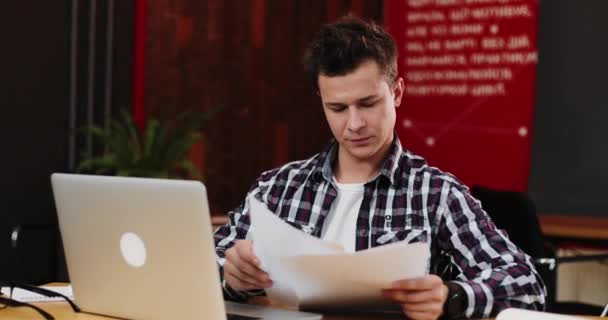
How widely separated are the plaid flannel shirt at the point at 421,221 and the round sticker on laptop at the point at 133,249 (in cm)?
39

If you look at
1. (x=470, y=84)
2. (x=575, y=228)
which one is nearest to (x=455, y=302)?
(x=575, y=228)

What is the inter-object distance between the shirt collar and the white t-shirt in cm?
5

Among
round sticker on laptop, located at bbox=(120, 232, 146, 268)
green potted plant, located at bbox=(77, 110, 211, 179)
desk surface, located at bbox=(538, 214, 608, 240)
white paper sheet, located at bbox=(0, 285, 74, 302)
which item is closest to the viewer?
round sticker on laptop, located at bbox=(120, 232, 146, 268)

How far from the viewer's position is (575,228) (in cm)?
438

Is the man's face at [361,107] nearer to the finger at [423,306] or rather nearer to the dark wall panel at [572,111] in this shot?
the finger at [423,306]

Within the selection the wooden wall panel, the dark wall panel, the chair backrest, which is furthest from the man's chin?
the dark wall panel

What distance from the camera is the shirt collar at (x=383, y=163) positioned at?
2277mm

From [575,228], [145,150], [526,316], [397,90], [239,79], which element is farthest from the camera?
[239,79]

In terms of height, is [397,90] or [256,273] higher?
[397,90]

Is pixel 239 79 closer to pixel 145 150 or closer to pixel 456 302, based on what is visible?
pixel 145 150

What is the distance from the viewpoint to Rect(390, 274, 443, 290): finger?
1.75 meters

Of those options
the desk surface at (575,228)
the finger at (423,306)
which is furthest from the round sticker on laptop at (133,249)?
the desk surface at (575,228)

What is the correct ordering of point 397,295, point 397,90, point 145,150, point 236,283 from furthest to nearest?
point 145,150 → point 397,90 → point 236,283 → point 397,295

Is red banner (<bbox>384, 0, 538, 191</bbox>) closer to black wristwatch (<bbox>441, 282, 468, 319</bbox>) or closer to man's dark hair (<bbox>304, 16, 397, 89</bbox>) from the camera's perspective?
man's dark hair (<bbox>304, 16, 397, 89</bbox>)
